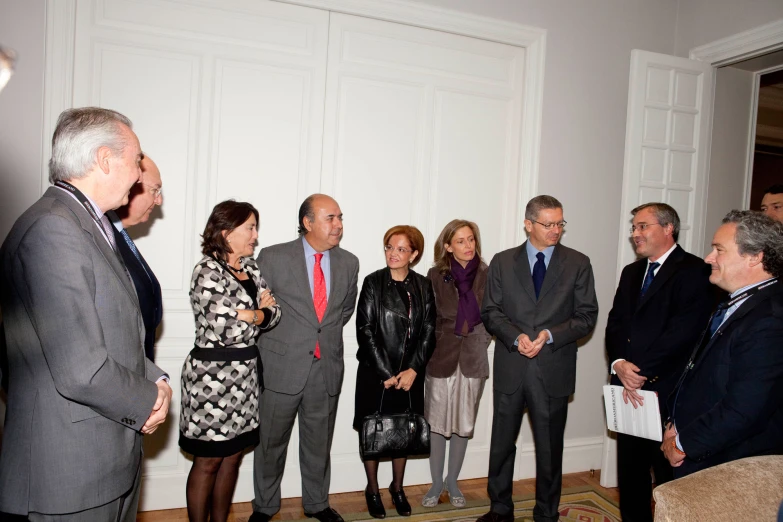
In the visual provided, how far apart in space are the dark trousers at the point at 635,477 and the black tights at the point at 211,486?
2.20 metres

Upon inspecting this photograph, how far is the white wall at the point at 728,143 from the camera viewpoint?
4738 millimetres

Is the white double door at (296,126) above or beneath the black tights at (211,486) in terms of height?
above

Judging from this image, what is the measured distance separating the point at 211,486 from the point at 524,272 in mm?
2160

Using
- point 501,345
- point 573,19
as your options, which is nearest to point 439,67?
point 573,19

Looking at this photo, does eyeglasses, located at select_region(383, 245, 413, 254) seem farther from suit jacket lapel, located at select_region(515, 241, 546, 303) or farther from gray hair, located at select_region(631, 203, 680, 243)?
gray hair, located at select_region(631, 203, 680, 243)

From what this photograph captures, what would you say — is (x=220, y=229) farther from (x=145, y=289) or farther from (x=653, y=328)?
(x=653, y=328)

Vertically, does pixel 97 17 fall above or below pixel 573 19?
below

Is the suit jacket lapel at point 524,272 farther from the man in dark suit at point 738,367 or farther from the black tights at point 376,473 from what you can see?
the black tights at point 376,473

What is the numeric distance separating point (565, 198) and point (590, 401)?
5.46ft

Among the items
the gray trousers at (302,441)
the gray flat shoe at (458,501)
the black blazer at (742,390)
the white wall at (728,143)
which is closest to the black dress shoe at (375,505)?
the gray trousers at (302,441)

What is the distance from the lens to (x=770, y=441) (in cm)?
232

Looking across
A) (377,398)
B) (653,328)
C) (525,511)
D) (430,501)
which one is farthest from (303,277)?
(525,511)

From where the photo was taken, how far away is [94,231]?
5.86 ft

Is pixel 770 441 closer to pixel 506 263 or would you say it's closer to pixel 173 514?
pixel 506 263
